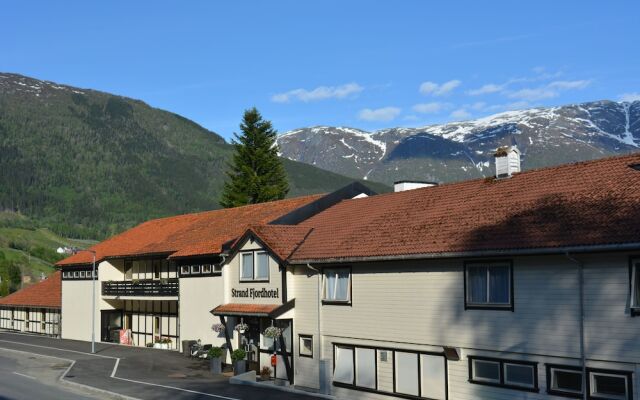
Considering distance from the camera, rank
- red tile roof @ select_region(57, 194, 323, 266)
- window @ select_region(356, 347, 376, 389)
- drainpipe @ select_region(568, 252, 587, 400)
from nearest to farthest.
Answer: drainpipe @ select_region(568, 252, 587, 400), window @ select_region(356, 347, 376, 389), red tile roof @ select_region(57, 194, 323, 266)

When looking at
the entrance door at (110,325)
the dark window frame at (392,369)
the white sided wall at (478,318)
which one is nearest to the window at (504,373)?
the white sided wall at (478,318)

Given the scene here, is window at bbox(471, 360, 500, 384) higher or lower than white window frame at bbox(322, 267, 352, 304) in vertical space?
lower

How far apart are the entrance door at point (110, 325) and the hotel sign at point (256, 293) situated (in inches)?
783

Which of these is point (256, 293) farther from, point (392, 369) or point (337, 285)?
point (392, 369)

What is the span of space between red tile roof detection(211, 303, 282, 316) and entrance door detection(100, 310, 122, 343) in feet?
62.3

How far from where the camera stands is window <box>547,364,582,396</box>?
22.0 m

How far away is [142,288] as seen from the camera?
4878 cm

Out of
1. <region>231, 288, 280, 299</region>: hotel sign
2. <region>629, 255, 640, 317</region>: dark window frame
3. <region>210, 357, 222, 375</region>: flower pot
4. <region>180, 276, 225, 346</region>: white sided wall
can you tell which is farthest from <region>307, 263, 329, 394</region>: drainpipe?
<region>629, 255, 640, 317</region>: dark window frame

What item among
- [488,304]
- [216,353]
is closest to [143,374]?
[216,353]

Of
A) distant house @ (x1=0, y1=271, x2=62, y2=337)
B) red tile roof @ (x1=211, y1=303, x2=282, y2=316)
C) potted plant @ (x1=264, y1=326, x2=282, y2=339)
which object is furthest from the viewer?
distant house @ (x1=0, y1=271, x2=62, y2=337)

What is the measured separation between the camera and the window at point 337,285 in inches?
1201

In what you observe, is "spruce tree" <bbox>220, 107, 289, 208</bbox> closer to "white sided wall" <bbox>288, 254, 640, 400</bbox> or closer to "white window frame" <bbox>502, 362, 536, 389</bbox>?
"white sided wall" <bbox>288, 254, 640, 400</bbox>

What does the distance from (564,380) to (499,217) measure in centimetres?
585

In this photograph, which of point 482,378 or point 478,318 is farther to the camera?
point 478,318
